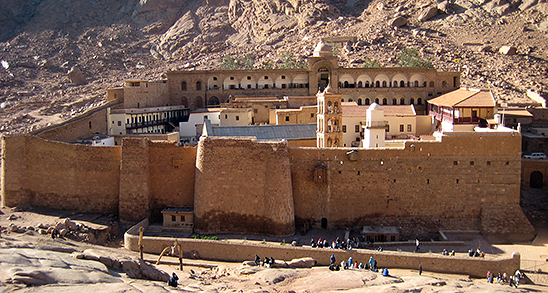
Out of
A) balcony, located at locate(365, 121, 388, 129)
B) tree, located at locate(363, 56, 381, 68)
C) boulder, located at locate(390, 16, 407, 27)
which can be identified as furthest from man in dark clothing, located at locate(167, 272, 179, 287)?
boulder, located at locate(390, 16, 407, 27)

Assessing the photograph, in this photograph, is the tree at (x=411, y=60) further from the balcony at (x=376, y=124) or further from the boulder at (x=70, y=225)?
the boulder at (x=70, y=225)

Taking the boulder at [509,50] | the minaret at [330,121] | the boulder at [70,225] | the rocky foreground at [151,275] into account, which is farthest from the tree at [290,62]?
the rocky foreground at [151,275]

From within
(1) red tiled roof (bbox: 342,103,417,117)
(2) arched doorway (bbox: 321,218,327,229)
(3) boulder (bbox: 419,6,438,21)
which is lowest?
(2) arched doorway (bbox: 321,218,327,229)

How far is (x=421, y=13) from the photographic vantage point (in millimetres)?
66562

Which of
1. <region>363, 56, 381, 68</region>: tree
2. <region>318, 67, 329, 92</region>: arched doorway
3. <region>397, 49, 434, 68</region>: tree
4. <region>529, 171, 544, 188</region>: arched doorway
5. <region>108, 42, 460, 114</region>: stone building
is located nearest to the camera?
<region>529, 171, 544, 188</region>: arched doorway

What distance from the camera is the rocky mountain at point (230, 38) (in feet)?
186

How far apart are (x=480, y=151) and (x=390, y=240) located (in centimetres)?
542

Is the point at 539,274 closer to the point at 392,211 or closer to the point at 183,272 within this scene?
the point at 392,211

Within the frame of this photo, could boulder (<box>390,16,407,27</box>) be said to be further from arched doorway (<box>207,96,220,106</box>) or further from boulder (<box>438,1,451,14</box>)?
arched doorway (<box>207,96,220,106</box>)

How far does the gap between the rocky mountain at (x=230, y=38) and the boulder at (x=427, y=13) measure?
4.2 inches

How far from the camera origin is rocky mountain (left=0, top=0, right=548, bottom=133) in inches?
2232

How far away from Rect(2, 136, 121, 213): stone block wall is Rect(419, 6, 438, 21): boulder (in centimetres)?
4676

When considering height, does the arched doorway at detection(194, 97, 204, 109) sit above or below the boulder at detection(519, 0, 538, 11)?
below

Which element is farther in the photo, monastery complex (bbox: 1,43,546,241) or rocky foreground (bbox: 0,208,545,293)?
monastery complex (bbox: 1,43,546,241)
